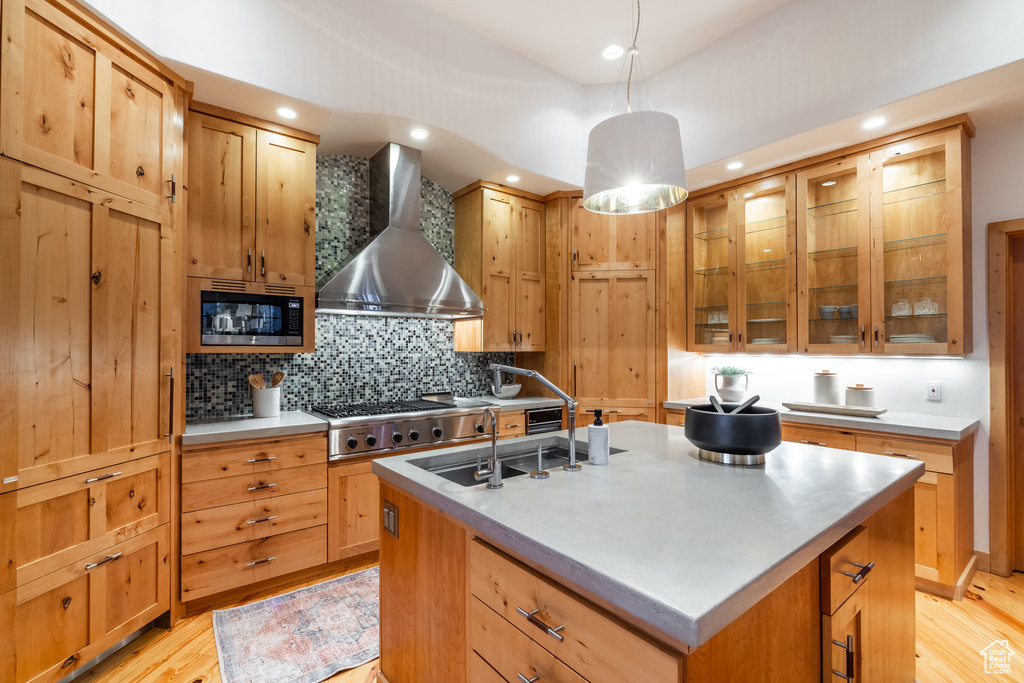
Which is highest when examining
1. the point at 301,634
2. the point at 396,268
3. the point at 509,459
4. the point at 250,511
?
the point at 396,268

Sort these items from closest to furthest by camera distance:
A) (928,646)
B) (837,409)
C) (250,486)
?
(928,646) → (250,486) → (837,409)

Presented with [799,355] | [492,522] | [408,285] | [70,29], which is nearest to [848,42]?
[799,355]

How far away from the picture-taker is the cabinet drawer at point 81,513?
167 centimetres

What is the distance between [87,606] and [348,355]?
6.16 feet

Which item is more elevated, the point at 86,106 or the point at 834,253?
the point at 86,106

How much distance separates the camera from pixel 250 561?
250 cm

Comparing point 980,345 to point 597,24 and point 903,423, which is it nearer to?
point 903,423

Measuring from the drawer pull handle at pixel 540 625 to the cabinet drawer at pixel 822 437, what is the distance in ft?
8.04

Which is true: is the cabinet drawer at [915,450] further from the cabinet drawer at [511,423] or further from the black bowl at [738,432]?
the cabinet drawer at [511,423]

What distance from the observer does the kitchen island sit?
842 mm

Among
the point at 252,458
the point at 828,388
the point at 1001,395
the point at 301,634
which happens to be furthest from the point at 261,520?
the point at 1001,395

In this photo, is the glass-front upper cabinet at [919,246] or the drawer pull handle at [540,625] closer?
the drawer pull handle at [540,625]

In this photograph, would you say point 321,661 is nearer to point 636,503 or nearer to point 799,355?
point 636,503

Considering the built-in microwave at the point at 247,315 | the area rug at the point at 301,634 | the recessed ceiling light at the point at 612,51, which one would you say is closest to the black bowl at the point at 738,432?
the area rug at the point at 301,634
